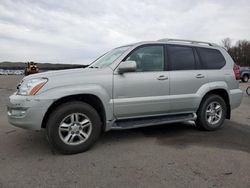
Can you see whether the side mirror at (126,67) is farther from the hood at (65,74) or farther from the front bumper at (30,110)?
the front bumper at (30,110)

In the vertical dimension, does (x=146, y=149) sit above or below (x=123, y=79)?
below

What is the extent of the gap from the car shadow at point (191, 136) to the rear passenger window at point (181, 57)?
1.37 meters

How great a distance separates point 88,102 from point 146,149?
125 cm

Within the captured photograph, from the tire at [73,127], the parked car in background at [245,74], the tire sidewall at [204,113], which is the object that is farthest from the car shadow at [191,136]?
the parked car in background at [245,74]

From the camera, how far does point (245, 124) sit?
5.77 meters

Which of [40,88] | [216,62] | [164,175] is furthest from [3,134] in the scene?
[216,62]

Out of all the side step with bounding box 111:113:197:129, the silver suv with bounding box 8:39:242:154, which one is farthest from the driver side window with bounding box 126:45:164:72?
the side step with bounding box 111:113:197:129

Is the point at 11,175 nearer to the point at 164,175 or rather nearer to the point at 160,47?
the point at 164,175

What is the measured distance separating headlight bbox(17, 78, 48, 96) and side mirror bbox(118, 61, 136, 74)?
1.21 meters

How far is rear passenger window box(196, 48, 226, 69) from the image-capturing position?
5066 millimetres

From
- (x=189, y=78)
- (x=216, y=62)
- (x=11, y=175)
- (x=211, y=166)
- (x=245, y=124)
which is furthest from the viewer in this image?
(x=245, y=124)

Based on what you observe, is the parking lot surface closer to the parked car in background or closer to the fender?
the fender

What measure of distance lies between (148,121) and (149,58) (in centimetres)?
118

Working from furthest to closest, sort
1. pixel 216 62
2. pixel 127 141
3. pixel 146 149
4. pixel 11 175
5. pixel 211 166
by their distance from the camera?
pixel 216 62
pixel 127 141
pixel 146 149
pixel 211 166
pixel 11 175
